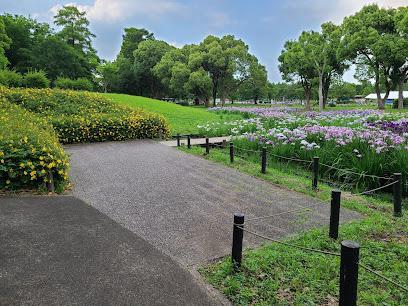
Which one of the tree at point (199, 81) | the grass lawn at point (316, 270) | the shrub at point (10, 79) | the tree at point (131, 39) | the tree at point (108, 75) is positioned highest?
the tree at point (131, 39)

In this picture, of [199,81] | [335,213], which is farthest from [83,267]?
[199,81]

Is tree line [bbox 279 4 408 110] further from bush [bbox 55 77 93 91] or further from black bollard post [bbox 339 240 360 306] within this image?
black bollard post [bbox 339 240 360 306]

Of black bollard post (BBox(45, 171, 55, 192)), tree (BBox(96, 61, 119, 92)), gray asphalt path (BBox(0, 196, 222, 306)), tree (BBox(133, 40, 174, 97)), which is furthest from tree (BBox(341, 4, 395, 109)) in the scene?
gray asphalt path (BBox(0, 196, 222, 306))

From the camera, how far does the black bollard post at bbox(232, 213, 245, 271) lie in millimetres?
3521

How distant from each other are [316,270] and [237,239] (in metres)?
0.90

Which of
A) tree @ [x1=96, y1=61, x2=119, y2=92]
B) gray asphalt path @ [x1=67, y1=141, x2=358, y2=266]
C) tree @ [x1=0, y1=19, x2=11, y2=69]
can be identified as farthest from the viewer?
tree @ [x1=96, y1=61, x2=119, y2=92]

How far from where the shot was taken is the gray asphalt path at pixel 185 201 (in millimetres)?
4484

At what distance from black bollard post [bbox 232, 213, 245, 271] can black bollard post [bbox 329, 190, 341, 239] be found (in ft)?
4.86

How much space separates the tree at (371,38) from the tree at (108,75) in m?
30.2

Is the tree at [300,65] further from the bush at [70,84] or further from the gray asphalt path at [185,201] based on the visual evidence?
the gray asphalt path at [185,201]

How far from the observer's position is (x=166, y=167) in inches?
356

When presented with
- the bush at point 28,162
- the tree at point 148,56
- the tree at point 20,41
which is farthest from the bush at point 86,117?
the tree at point 148,56

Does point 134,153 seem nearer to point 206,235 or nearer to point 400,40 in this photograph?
point 206,235

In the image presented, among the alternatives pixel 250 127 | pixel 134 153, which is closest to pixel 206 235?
pixel 134 153
